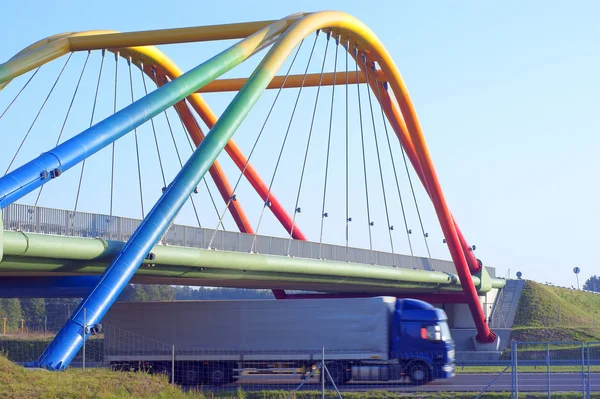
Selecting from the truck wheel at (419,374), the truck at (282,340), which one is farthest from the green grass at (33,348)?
the truck wheel at (419,374)

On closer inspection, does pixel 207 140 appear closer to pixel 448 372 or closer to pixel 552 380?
pixel 448 372

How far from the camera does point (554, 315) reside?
79625 millimetres

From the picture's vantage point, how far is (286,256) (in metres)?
46.8

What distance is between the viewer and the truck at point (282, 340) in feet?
126

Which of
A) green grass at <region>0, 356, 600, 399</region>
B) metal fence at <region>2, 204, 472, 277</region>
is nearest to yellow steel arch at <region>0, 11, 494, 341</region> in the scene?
metal fence at <region>2, 204, 472, 277</region>

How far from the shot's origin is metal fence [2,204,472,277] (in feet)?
105

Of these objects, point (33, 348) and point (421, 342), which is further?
point (33, 348)

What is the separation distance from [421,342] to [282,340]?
5635mm

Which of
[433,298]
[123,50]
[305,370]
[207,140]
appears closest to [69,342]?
[207,140]

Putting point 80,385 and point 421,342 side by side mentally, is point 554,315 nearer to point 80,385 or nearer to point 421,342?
point 421,342

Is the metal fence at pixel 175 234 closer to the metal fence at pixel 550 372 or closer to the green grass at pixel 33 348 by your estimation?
the metal fence at pixel 550 372

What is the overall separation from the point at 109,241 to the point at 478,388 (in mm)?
14111

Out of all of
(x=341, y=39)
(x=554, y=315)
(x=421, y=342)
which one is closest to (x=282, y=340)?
(x=421, y=342)

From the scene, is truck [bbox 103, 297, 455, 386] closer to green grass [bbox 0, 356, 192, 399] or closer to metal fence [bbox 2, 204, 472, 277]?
metal fence [bbox 2, 204, 472, 277]
